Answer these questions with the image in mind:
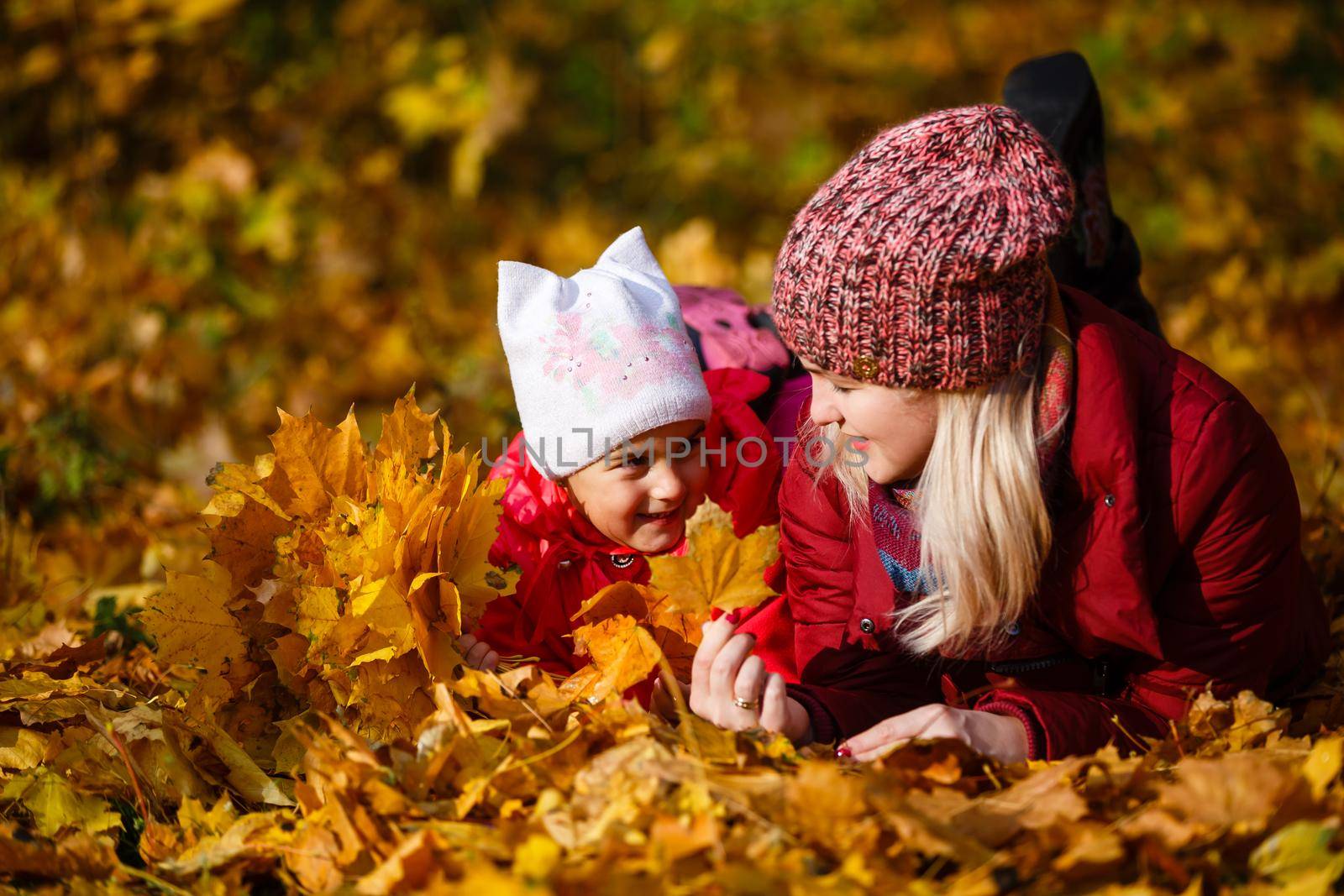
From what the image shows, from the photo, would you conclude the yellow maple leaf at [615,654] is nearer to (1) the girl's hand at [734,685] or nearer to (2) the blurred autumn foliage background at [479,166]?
(1) the girl's hand at [734,685]

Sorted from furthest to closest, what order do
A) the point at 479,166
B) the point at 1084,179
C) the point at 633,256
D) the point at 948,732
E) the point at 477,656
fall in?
the point at 479,166 < the point at 1084,179 < the point at 633,256 < the point at 477,656 < the point at 948,732

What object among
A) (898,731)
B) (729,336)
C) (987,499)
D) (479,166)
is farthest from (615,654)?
(479,166)

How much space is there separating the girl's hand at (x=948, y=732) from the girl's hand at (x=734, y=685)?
12 centimetres

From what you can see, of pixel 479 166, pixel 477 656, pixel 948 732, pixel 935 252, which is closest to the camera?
pixel 935 252

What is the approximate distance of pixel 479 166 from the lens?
5.46m

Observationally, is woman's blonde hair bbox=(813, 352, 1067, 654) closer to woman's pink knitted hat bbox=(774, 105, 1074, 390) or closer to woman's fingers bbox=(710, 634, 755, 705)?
woman's pink knitted hat bbox=(774, 105, 1074, 390)

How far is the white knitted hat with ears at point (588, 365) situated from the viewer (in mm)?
1986

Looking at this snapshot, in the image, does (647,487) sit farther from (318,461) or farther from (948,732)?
(948,732)

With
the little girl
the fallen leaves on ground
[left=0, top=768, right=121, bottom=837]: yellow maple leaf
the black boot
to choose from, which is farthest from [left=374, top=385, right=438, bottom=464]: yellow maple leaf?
the black boot

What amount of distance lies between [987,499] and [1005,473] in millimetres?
41

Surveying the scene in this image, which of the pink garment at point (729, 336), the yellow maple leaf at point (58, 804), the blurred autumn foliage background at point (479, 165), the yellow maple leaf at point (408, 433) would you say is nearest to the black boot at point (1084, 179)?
the pink garment at point (729, 336)

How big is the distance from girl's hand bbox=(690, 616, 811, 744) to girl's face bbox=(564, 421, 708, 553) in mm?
477

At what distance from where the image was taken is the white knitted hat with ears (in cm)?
199

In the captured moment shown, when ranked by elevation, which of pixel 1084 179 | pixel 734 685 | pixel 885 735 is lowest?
pixel 885 735
